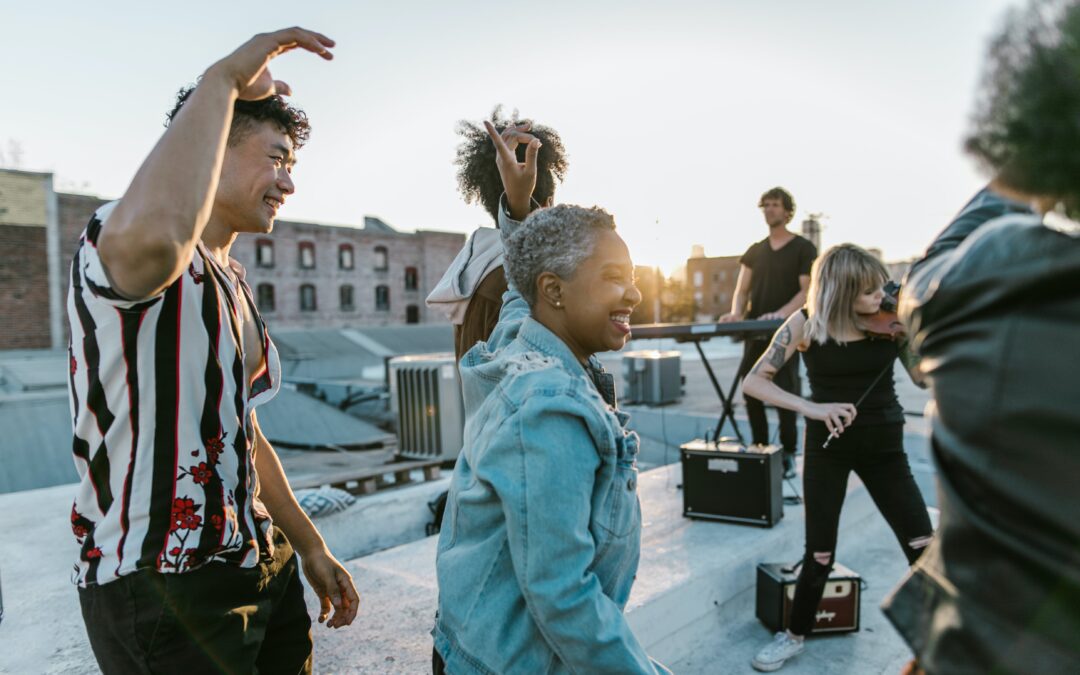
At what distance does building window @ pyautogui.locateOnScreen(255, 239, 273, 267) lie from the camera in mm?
38906

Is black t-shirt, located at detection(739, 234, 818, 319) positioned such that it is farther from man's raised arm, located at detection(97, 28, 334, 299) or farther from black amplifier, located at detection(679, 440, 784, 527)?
man's raised arm, located at detection(97, 28, 334, 299)

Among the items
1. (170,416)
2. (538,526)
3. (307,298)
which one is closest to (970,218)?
(538,526)

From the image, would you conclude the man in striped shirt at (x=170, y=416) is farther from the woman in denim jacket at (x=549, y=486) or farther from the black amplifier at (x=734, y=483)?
the black amplifier at (x=734, y=483)

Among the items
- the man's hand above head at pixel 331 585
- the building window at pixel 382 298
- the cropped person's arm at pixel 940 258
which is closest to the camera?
the cropped person's arm at pixel 940 258

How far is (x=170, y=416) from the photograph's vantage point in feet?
4.12

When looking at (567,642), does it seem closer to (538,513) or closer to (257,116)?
(538,513)

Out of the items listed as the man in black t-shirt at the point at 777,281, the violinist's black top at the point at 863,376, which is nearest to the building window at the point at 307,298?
the man in black t-shirt at the point at 777,281

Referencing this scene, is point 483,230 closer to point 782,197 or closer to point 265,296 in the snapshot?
point 782,197

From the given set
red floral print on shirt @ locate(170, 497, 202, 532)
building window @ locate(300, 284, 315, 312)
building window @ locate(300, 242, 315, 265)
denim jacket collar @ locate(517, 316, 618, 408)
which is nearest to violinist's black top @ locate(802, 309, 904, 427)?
denim jacket collar @ locate(517, 316, 618, 408)

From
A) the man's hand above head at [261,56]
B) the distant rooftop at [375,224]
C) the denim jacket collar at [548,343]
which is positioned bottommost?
the denim jacket collar at [548,343]

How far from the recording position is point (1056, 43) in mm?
833

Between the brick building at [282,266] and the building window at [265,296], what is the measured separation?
60 mm

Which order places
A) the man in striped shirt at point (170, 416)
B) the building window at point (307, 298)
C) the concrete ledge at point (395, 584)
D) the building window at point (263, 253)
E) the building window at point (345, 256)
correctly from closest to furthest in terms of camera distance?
the man in striped shirt at point (170, 416) < the concrete ledge at point (395, 584) < the building window at point (263, 253) < the building window at point (307, 298) < the building window at point (345, 256)

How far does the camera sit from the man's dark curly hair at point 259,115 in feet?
5.31
